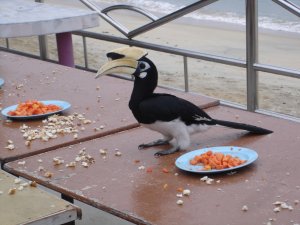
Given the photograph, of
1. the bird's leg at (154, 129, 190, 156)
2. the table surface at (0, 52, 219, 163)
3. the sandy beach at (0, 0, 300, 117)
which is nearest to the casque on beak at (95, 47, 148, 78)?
the bird's leg at (154, 129, 190, 156)

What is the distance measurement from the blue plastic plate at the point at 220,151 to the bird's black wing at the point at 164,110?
4.8 inches

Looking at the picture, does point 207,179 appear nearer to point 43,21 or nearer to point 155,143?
point 155,143

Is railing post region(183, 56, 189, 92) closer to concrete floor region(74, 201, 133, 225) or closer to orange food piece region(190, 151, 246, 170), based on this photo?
concrete floor region(74, 201, 133, 225)

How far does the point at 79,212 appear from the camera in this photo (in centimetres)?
189

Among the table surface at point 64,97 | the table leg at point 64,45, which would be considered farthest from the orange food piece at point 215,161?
the table leg at point 64,45

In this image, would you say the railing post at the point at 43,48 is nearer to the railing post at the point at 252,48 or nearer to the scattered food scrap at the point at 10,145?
the railing post at the point at 252,48

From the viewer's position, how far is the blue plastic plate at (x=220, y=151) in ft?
6.80

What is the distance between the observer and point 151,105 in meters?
2.23

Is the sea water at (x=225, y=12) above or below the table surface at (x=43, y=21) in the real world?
below

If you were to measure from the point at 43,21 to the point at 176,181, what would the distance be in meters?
2.48

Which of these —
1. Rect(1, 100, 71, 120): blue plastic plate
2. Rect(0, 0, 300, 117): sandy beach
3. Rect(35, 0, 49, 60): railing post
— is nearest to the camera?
Rect(1, 100, 71, 120): blue plastic plate

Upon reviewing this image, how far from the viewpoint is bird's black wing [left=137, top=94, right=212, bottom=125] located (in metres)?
2.22

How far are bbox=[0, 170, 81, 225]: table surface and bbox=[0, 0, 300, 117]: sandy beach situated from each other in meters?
2.42

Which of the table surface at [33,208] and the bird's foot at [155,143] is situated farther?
the bird's foot at [155,143]
